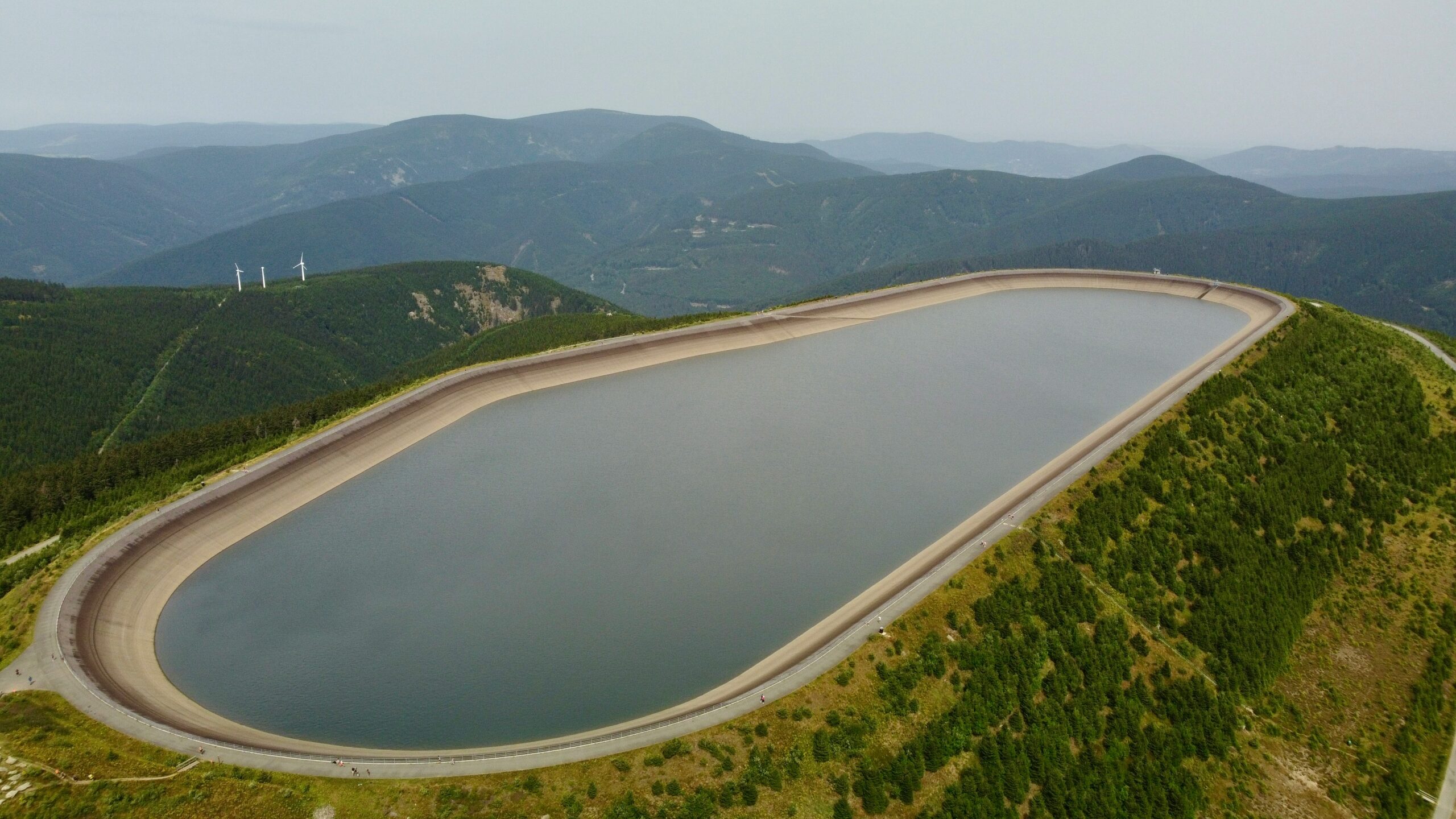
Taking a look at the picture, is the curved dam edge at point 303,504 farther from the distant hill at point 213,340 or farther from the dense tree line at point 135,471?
the distant hill at point 213,340

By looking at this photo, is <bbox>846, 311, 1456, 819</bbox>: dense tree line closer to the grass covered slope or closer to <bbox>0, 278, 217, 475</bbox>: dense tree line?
the grass covered slope

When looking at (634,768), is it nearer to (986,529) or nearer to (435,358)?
(986,529)

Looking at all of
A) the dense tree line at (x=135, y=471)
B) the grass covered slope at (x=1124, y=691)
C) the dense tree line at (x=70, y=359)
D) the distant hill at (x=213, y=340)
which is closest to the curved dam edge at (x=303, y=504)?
the grass covered slope at (x=1124, y=691)

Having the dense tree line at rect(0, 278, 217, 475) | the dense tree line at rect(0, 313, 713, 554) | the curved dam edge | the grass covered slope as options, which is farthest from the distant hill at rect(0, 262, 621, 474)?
the grass covered slope

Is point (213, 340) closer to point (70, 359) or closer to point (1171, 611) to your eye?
point (70, 359)

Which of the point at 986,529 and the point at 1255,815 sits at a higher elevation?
the point at 986,529

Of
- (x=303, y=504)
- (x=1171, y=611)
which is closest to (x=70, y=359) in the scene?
(x=303, y=504)

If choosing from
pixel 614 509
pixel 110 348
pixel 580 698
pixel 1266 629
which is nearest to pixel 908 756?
pixel 580 698
